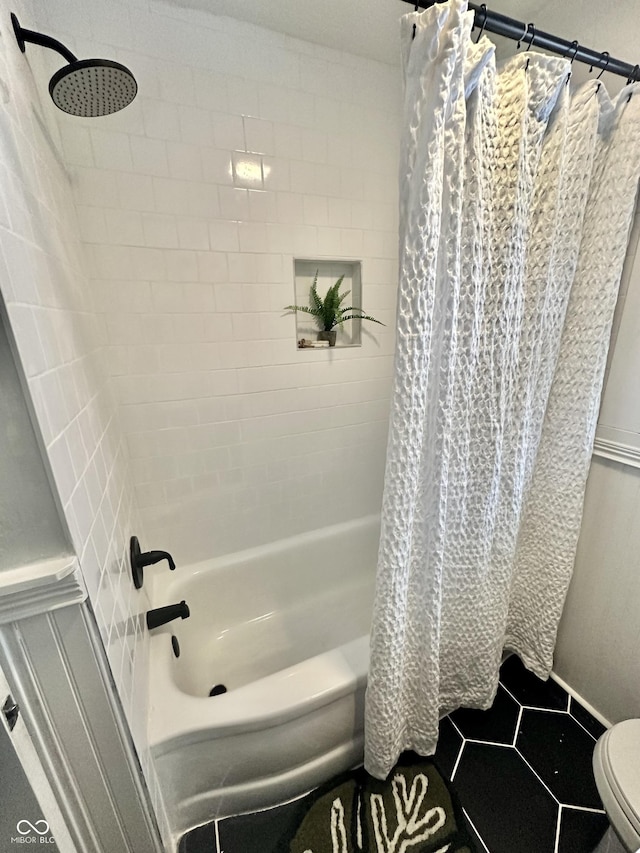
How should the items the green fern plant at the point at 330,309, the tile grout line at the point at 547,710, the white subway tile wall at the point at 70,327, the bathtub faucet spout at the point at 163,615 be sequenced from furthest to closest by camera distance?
the green fern plant at the point at 330,309
the tile grout line at the point at 547,710
the bathtub faucet spout at the point at 163,615
the white subway tile wall at the point at 70,327

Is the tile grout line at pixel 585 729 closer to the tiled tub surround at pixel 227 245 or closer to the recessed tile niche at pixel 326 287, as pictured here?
the tiled tub surround at pixel 227 245

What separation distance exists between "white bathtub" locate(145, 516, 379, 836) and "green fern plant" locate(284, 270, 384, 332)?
1.06m

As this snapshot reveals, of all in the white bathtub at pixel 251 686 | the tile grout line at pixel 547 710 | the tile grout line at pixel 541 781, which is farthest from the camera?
the tile grout line at pixel 547 710

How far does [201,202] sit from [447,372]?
109 centimetres

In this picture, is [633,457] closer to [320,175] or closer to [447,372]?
[447,372]

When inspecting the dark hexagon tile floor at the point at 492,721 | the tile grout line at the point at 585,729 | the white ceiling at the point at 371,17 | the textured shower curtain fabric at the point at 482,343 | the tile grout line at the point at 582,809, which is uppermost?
the white ceiling at the point at 371,17

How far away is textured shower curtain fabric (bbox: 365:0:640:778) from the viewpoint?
709 millimetres

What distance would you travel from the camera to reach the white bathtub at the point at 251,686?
37.1 inches

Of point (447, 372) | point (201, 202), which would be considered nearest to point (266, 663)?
point (447, 372)

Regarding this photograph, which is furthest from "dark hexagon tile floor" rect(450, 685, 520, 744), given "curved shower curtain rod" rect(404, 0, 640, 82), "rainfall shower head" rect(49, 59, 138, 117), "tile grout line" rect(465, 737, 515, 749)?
"rainfall shower head" rect(49, 59, 138, 117)

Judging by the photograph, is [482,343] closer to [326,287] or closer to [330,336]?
[330,336]

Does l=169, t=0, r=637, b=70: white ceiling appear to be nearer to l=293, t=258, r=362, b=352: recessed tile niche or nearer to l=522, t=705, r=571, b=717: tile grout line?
l=293, t=258, r=362, b=352: recessed tile niche

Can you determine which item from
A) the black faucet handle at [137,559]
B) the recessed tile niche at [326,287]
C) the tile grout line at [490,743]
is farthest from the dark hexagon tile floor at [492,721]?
the recessed tile niche at [326,287]

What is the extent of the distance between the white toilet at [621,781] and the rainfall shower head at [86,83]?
1860mm
